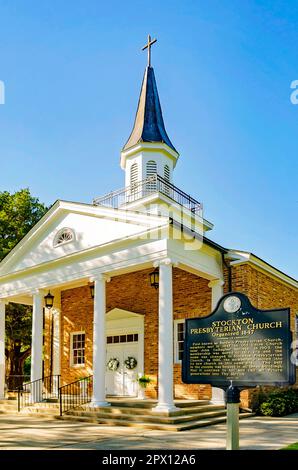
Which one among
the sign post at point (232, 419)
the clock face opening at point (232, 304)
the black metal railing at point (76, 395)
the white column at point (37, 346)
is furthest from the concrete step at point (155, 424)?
the clock face opening at point (232, 304)

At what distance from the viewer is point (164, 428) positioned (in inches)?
473

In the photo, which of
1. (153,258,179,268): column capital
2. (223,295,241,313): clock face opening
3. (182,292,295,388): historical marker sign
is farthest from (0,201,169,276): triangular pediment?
(223,295,241,313): clock face opening

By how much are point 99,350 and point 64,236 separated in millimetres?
4516

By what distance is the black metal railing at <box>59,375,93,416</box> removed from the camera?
1650 centimetres

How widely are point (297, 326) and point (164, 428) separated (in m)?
Result: 9.99

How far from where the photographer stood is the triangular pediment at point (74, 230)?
15359 millimetres

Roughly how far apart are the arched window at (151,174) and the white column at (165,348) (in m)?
8.04

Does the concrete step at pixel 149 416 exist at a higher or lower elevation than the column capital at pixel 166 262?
lower

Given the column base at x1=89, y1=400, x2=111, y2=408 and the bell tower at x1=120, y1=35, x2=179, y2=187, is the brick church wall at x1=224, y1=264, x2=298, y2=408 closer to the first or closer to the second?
the column base at x1=89, y1=400, x2=111, y2=408

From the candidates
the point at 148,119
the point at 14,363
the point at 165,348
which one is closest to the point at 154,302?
the point at 165,348

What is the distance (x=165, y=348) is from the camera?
1351 centimetres

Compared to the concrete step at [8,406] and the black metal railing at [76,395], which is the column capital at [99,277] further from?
the concrete step at [8,406]

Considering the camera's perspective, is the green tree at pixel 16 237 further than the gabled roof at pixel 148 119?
Yes

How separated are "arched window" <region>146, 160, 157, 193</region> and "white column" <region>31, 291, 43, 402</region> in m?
6.80
